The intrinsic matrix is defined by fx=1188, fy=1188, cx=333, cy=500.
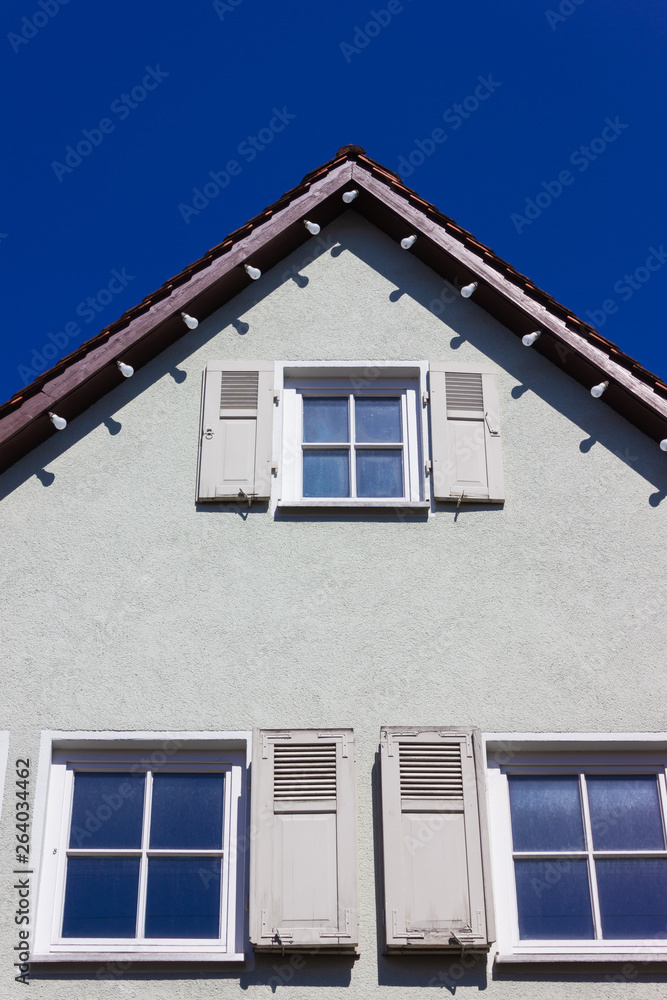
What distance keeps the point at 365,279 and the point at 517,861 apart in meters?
4.40

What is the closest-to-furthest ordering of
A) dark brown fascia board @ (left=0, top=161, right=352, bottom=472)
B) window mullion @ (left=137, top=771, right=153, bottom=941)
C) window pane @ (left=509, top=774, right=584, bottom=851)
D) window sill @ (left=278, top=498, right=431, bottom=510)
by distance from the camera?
window mullion @ (left=137, top=771, right=153, bottom=941), window pane @ (left=509, top=774, right=584, bottom=851), window sill @ (left=278, top=498, right=431, bottom=510), dark brown fascia board @ (left=0, top=161, right=352, bottom=472)

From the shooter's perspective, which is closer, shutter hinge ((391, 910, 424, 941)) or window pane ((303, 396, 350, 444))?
shutter hinge ((391, 910, 424, 941))

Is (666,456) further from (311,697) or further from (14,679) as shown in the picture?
(14,679)

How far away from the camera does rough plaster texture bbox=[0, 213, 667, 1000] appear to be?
705 centimetres

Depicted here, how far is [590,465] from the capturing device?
26.6 ft

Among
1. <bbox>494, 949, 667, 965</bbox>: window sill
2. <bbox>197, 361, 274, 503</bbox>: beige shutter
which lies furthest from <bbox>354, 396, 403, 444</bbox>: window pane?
<bbox>494, 949, 667, 965</bbox>: window sill

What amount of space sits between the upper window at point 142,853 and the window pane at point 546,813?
1655mm

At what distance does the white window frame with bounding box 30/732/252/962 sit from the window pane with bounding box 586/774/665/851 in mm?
2083

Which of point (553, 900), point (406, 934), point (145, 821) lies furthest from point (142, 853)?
point (553, 900)

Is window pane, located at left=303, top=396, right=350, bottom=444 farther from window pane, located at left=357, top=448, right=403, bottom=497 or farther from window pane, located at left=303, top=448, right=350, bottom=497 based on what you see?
window pane, located at left=357, top=448, right=403, bottom=497

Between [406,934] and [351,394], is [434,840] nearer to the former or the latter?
[406,934]

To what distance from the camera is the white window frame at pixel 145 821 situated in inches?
258

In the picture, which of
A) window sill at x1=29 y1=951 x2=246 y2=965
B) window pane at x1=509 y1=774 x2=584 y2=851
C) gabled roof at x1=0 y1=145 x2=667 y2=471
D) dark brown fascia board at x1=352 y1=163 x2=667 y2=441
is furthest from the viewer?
dark brown fascia board at x1=352 y1=163 x2=667 y2=441

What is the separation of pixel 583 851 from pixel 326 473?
3056mm
